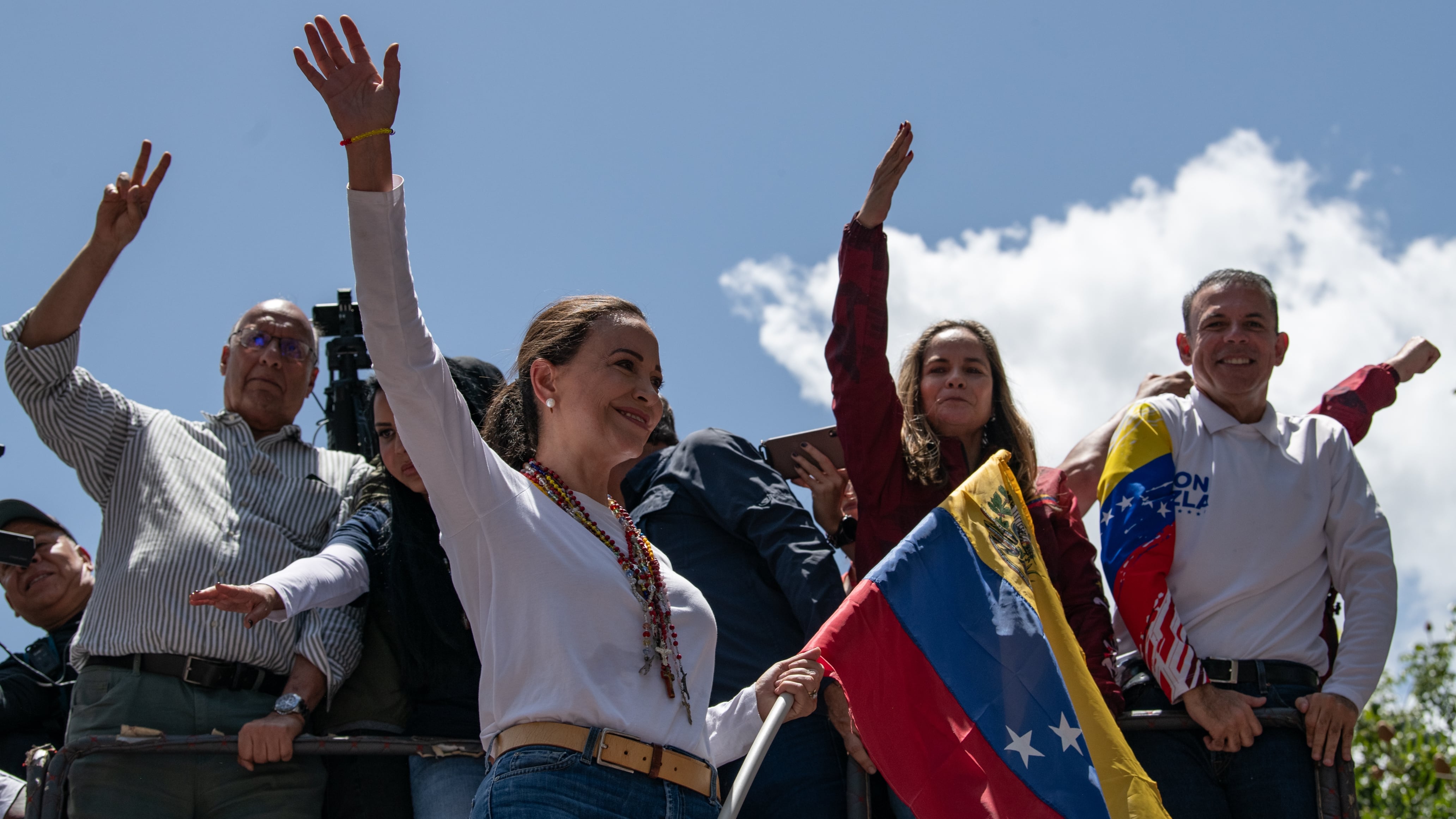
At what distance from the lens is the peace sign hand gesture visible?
2.34 meters

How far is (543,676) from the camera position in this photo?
2.34m

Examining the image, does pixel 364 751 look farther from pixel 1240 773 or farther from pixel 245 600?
pixel 1240 773

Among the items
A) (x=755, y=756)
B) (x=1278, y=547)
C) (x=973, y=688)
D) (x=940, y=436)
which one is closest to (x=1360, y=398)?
(x=1278, y=547)

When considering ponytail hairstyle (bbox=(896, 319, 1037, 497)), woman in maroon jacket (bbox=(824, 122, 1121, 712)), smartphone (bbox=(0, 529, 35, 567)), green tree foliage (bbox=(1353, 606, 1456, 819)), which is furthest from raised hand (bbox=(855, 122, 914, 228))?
green tree foliage (bbox=(1353, 606, 1456, 819))

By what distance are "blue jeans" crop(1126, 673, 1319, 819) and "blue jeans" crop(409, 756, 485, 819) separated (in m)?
1.96

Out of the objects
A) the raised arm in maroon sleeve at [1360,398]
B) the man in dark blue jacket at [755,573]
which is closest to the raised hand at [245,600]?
the man in dark blue jacket at [755,573]

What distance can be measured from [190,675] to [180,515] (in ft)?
1.70

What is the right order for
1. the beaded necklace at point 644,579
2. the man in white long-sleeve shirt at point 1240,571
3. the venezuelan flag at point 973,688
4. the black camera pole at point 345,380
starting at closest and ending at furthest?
the beaded necklace at point 644,579 → the venezuelan flag at point 973,688 → the man in white long-sleeve shirt at point 1240,571 → the black camera pole at point 345,380

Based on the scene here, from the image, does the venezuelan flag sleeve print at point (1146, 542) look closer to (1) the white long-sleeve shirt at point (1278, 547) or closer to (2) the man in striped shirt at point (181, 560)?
(1) the white long-sleeve shirt at point (1278, 547)

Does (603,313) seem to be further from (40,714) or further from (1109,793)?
(40,714)

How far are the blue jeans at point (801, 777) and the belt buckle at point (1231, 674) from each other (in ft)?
3.74

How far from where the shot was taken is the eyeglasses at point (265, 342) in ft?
14.5

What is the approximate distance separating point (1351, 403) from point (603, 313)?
326cm

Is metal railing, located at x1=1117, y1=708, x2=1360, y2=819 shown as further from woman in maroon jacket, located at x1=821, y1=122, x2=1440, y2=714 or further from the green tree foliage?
the green tree foliage
